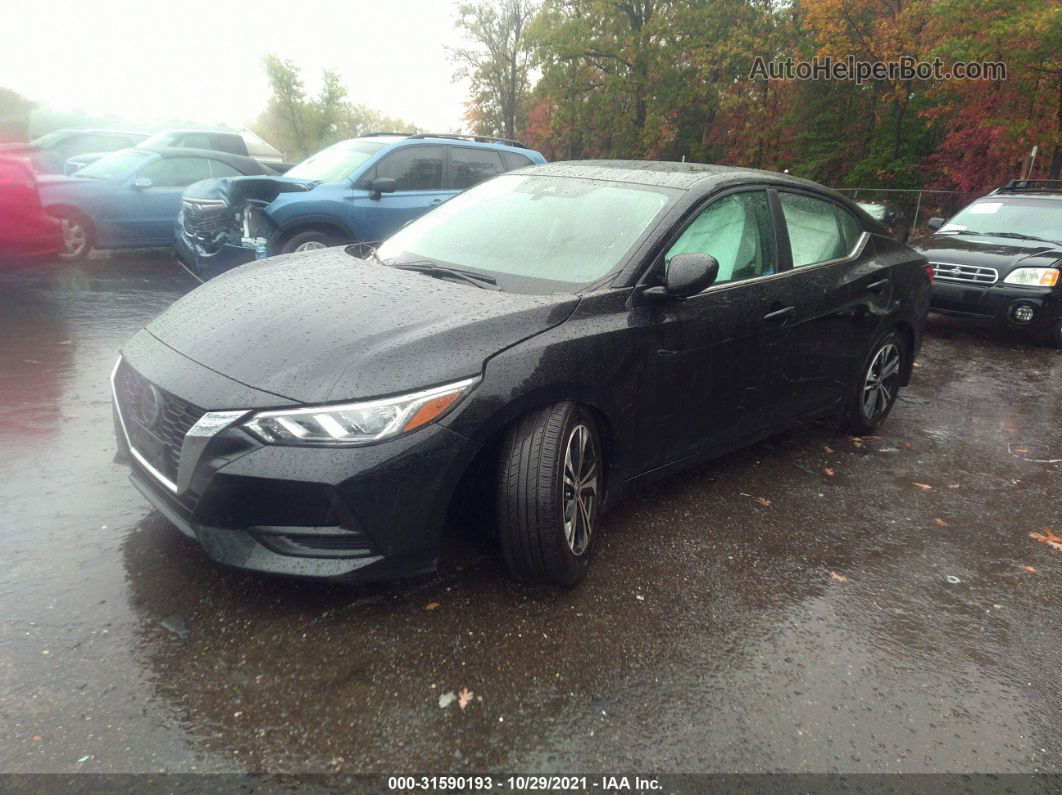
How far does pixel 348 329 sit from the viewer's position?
9.21 feet

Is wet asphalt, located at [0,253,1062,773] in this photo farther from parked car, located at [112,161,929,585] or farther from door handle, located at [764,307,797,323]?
door handle, located at [764,307,797,323]

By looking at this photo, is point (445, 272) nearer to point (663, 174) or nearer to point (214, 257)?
point (663, 174)

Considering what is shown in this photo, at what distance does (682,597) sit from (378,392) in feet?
4.94

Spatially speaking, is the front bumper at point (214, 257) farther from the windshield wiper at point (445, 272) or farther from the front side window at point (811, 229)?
the front side window at point (811, 229)

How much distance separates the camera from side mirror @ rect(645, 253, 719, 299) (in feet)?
10.5

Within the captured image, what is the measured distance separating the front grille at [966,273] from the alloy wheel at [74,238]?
33.6 feet

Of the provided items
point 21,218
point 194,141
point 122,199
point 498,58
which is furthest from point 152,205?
point 498,58

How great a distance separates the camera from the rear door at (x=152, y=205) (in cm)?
984

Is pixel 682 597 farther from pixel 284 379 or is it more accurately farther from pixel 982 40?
pixel 982 40

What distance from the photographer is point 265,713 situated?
231 cm

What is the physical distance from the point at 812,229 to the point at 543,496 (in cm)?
265

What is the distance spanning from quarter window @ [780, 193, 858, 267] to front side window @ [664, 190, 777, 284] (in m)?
0.22

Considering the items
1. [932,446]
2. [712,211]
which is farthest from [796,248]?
[932,446]

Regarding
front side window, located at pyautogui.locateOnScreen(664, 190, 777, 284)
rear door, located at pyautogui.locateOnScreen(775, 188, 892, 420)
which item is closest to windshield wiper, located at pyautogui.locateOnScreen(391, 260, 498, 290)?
front side window, located at pyautogui.locateOnScreen(664, 190, 777, 284)
